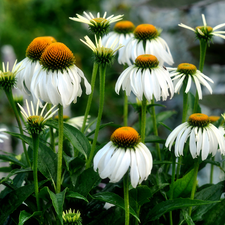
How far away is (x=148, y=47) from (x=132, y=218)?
31cm

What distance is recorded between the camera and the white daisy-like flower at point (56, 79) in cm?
43

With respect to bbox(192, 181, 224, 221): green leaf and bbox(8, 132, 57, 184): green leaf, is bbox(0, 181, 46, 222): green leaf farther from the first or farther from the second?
bbox(192, 181, 224, 221): green leaf

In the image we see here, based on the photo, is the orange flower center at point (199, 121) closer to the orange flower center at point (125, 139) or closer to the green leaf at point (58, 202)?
the orange flower center at point (125, 139)

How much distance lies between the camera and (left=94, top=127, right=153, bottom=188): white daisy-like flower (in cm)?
41

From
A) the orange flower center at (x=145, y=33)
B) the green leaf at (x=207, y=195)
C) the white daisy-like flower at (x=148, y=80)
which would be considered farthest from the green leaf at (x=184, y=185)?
the orange flower center at (x=145, y=33)

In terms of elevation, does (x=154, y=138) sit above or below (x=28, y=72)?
below

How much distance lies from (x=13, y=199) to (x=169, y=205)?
255 mm

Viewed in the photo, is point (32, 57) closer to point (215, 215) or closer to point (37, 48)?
point (37, 48)

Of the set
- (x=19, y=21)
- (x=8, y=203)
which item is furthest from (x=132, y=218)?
(x=19, y=21)

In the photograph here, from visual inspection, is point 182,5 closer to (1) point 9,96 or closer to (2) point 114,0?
(2) point 114,0

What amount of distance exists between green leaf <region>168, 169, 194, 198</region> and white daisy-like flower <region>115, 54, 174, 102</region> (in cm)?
14

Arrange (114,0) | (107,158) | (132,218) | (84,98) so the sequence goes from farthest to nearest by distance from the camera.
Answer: (114,0), (84,98), (132,218), (107,158)

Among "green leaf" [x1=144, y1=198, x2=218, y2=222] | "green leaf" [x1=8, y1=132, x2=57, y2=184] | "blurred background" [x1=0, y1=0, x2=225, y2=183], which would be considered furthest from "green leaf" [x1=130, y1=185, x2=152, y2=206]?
"blurred background" [x1=0, y1=0, x2=225, y2=183]

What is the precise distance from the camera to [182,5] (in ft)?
4.41
